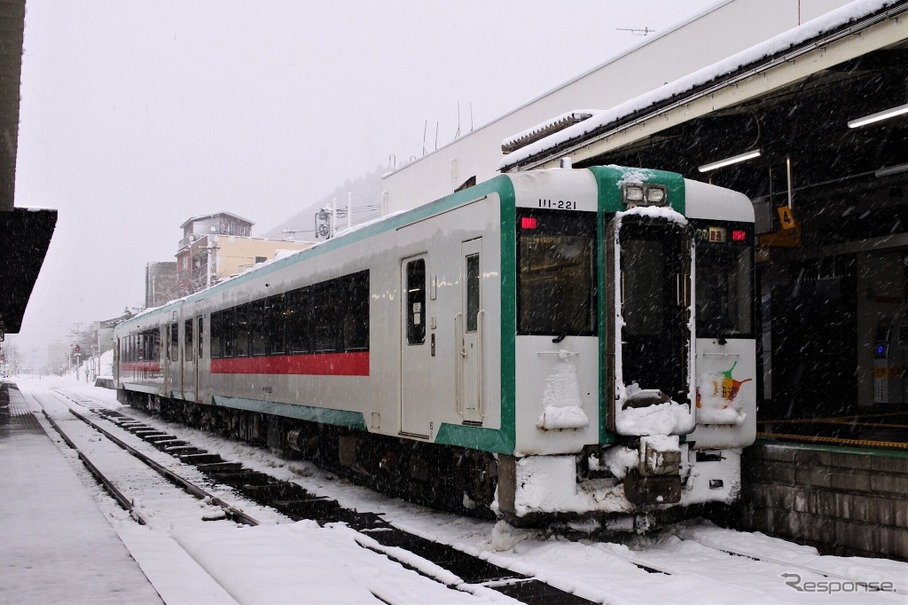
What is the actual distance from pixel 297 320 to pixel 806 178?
8.07 m

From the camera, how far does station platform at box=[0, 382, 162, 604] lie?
19.4 ft

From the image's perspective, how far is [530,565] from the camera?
7012 millimetres

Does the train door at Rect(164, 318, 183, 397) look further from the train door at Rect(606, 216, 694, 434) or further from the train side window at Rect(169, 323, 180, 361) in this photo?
the train door at Rect(606, 216, 694, 434)

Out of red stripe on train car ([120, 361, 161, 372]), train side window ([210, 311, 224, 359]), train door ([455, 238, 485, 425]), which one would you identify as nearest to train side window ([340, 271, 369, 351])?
train door ([455, 238, 485, 425])

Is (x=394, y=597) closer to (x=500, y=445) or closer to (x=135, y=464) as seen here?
(x=500, y=445)

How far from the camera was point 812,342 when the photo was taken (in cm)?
1575

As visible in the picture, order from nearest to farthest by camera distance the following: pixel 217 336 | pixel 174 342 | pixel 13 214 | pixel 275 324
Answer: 1. pixel 275 324
2. pixel 13 214
3. pixel 217 336
4. pixel 174 342

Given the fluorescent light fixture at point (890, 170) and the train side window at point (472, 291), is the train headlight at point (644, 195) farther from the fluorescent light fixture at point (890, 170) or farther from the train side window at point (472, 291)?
the fluorescent light fixture at point (890, 170)

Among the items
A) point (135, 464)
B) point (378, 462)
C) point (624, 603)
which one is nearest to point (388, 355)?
point (378, 462)

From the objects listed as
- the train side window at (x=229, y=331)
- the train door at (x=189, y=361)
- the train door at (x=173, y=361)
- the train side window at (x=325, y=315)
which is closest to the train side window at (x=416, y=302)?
the train side window at (x=325, y=315)

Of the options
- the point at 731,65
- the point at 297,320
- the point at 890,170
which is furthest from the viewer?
the point at 297,320

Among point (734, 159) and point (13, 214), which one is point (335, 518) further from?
point (13, 214)
